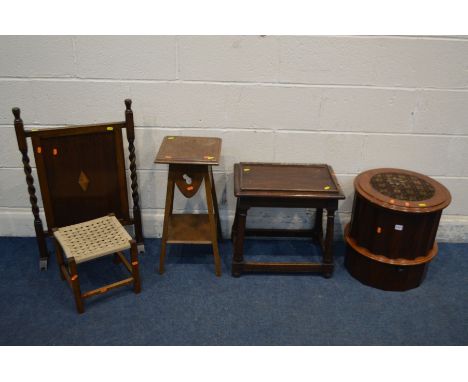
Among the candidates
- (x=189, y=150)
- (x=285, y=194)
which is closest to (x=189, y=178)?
(x=189, y=150)

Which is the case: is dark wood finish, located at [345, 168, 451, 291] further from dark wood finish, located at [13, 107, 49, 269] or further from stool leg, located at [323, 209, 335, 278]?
dark wood finish, located at [13, 107, 49, 269]

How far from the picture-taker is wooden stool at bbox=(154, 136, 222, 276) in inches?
98.7

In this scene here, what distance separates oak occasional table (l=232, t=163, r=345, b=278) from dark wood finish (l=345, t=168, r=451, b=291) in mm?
180

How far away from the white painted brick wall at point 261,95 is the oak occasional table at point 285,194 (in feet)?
0.59

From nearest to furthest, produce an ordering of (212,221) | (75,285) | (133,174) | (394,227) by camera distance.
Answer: (75,285) < (394,227) < (212,221) < (133,174)

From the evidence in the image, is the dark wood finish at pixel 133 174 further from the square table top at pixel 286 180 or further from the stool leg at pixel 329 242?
the stool leg at pixel 329 242

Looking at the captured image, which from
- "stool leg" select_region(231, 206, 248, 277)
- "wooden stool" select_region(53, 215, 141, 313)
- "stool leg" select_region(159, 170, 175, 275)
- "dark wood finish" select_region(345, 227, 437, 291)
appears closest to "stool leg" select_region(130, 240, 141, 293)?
"wooden stool" select_region(53, 215, 141, 313)

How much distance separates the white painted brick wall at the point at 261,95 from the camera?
8.54 ft

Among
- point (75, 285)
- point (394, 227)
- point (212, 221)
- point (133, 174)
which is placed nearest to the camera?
point (75, 285)

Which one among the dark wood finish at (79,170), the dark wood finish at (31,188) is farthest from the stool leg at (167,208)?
the dark wood finish at (31,188)

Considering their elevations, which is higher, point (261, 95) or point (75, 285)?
point (261, 95)

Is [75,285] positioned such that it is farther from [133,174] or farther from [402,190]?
[402,190]

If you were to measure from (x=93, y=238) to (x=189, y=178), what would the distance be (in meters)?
0.61

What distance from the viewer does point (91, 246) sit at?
2496 millimetres
